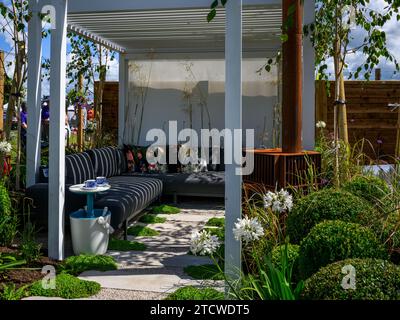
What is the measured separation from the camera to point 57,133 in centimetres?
437

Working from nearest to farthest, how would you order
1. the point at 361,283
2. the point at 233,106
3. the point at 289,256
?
the point at 361,283 → the point at 289,256 → the point at 233,106

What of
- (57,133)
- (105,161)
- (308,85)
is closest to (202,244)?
(57,133)

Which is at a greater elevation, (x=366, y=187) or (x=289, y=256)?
(x=366, y=187)

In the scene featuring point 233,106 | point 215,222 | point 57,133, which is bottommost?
point 215,222

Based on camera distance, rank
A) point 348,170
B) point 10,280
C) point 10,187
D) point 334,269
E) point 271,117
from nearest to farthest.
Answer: point 334,269 → point 10,280 → point 348,170 → point 10,187 → point 271,117

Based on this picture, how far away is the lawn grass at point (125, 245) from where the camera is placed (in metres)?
4.88

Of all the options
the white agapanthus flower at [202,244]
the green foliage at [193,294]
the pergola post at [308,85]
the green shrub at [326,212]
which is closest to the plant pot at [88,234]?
the green foliage at [193,294]

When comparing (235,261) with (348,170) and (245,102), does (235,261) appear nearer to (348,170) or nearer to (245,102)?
(348,170)

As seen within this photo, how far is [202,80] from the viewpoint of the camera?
343 inches

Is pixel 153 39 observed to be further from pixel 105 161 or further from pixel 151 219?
pixel 151 219

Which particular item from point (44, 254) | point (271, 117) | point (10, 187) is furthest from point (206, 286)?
point (271, 117)

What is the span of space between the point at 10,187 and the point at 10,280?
2.22 metres

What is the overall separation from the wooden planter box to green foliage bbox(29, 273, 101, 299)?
1.67 meters

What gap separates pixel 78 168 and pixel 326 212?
360cm
